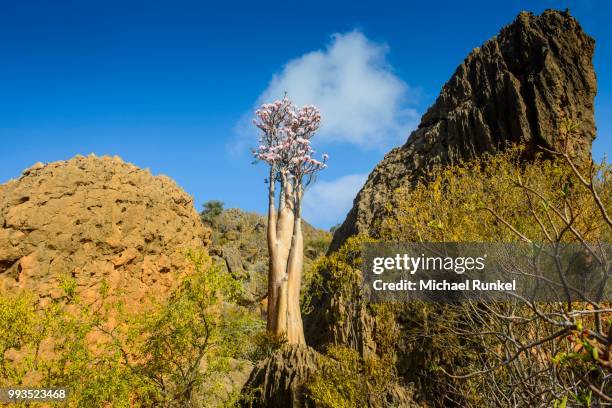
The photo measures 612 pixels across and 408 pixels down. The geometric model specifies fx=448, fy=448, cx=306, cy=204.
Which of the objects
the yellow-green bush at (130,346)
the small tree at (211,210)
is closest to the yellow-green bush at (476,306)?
the yellow-green bush at (130,346)

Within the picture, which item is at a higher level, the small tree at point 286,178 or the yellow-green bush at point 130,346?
the small tree at point 286,178

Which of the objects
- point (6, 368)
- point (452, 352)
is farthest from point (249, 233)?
point (6, 368)

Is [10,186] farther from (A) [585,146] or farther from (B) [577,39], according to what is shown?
(B) [577,39]

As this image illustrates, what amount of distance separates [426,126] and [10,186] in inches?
787

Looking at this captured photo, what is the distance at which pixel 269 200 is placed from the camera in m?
23.8

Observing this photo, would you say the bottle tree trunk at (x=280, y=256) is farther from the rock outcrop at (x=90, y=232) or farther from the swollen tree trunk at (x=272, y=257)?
the rock outcrop at (x=90, y=232)

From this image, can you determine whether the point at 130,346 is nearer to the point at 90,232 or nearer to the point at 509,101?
the point at 90,232

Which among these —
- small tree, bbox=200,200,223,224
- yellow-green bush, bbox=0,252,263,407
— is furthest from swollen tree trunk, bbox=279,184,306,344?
small tree, bbox=200,200,223,224

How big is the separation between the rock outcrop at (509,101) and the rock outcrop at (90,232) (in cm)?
900

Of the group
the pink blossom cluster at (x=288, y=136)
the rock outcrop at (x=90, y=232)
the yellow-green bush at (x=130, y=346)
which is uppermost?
the pink blossom cluster at (x=288, y=136)

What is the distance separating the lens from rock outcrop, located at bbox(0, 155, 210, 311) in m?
11.3

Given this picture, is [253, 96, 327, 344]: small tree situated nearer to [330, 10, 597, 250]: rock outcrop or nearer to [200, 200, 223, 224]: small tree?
[330, 10, 597, 250]: rock outcrop

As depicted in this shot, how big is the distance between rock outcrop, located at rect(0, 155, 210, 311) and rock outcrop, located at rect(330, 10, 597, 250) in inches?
355

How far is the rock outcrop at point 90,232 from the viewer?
11.3 m
